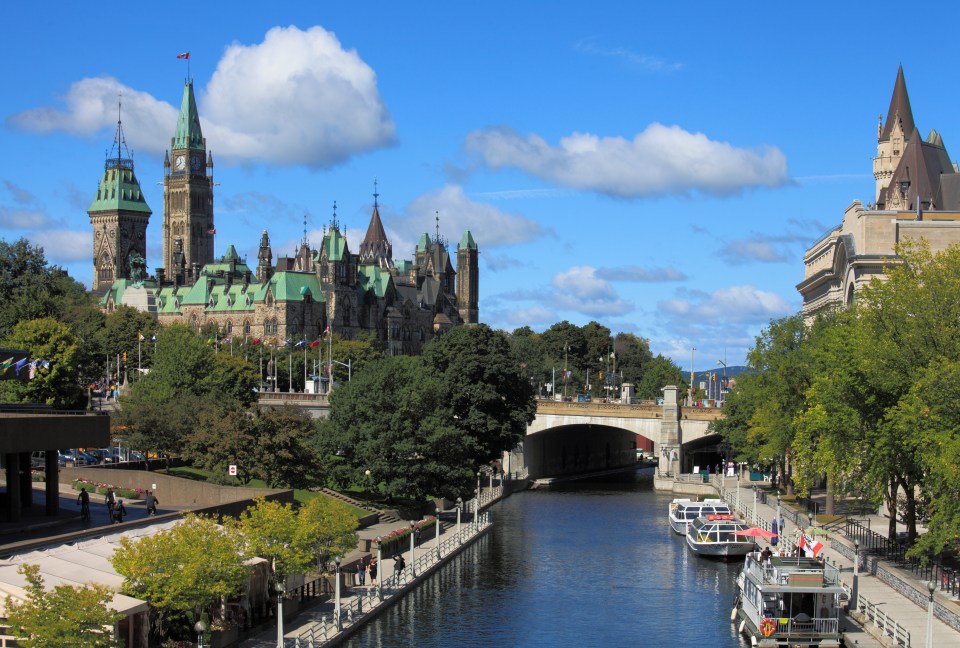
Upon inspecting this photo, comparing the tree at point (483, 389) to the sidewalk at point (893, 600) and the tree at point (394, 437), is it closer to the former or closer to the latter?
the tree at point (394, 437)

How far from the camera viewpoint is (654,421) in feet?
386

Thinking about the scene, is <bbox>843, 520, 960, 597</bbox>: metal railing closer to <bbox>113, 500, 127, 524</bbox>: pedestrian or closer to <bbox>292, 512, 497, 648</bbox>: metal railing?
<bbox>292, 512, 497, 648</bbox>: metal railing

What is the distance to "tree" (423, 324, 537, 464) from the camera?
89812 mm

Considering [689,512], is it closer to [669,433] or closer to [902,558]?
[902,558]

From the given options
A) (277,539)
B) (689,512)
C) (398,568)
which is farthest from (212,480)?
(689,512)

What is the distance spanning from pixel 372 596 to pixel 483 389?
133ft

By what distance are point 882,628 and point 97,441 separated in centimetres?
2701

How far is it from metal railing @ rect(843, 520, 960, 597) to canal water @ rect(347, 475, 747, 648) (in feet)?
19.3

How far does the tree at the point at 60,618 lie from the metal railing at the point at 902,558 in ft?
79.0

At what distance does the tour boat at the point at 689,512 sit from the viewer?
75.4m

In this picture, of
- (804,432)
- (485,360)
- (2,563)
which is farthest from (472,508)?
(2,563)

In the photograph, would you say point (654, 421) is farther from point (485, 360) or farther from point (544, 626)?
point (544, 626)

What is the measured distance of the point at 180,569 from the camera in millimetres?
36969

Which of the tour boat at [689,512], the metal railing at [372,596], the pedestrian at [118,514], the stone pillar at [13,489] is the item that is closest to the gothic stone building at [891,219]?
the tour boat at [689,512]
